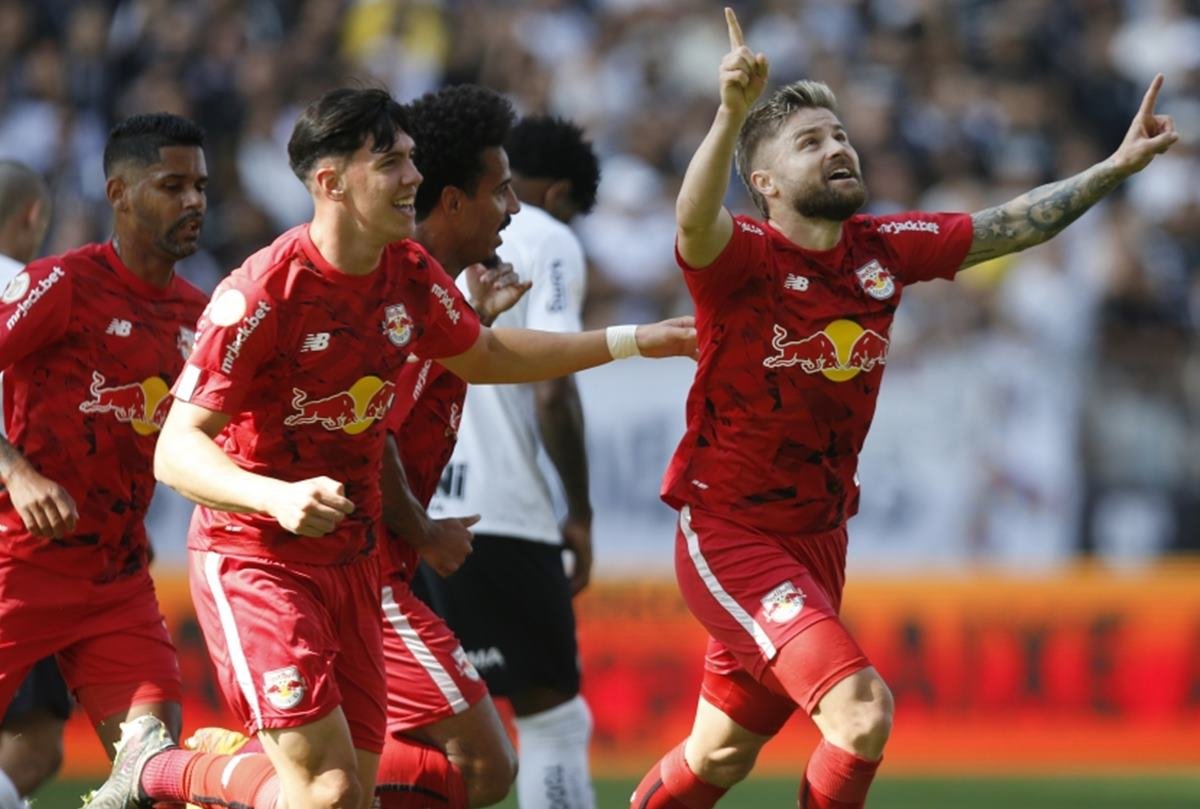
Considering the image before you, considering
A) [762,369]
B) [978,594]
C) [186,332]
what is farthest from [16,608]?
[978,594]

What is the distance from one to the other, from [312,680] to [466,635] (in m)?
2.13

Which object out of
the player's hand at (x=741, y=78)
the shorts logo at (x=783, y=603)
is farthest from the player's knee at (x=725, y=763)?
the player's hand at (x=741, y=78)

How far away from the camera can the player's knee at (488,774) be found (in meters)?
6.61

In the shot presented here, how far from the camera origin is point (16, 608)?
6812 millimetres

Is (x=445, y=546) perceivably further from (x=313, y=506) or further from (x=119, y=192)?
(x=119, y=192)

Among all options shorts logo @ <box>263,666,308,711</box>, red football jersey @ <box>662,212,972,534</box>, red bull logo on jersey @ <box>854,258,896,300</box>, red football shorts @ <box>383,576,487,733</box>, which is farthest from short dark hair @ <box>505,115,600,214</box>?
shorts logo @ <box>263,666,308,711</box>

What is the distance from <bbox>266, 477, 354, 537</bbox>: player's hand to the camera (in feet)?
16.7

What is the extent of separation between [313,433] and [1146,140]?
2.96m

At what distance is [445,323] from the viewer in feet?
20.6

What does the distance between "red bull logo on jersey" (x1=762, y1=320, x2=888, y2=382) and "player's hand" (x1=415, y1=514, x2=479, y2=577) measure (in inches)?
45.5

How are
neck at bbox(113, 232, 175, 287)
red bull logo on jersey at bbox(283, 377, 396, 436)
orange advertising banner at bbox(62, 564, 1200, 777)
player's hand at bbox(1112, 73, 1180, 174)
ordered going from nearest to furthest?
red bull logo on jersey at bbox(283, 377, 396, 436), player's hand at bbox(1112, 73, 1180, 174), neck at bbox(113, 232, 175, 287), orange advertising banner at bbox(62, 564, 1200, 777)

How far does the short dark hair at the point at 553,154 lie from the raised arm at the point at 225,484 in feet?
10.5

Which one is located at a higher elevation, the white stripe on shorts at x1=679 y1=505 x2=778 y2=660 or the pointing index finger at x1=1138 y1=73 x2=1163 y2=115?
the pointing index finger at x1=1138 y1=73 x2=1163 y2=115

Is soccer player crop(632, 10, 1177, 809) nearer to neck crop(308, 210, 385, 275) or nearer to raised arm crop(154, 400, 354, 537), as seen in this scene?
neck crop(308, 210, 385, 275)
